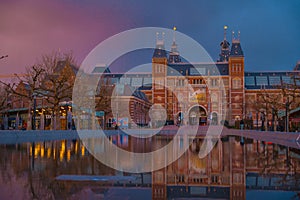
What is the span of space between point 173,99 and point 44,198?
9009cm

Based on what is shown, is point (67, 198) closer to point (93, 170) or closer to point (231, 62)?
point (93, 170)

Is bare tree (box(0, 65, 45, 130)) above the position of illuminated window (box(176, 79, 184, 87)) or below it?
below

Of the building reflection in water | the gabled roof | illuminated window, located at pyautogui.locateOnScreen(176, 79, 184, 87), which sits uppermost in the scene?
the gabled roof

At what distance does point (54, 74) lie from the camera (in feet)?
124

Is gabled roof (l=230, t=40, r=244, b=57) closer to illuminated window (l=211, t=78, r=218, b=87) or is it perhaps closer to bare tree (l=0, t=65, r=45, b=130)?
illuminated window (l=211, t=78, r=218, b=87)

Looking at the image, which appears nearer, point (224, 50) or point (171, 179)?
point (171, 179)

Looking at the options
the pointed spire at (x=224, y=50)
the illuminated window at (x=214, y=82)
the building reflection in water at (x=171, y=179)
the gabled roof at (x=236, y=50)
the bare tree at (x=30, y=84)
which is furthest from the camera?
the pointed spire at (x=224, y=50)

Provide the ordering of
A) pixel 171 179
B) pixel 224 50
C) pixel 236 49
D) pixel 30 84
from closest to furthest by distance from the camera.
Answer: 1. pixel 171 179
2. pixel 30 84
3. pixel 236 49
4. pixel 224 50

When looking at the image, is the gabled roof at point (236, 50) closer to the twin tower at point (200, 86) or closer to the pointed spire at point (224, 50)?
the twin tower at point (200, 86)

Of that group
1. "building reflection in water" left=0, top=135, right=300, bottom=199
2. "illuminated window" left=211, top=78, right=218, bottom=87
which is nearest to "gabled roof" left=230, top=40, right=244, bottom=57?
"illuminated window" left=211, top=78, right=218, bottom=87

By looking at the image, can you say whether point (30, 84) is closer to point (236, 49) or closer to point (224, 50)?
point (236, 49)

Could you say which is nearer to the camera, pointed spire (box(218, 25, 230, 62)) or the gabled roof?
the gabled roof

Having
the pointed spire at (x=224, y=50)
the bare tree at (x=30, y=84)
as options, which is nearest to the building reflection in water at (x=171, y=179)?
the bare tree at (x=30, y=84)

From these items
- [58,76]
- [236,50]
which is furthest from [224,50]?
[58,76]
